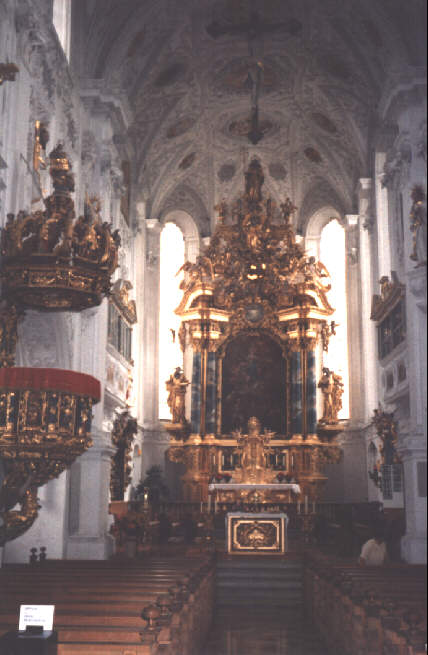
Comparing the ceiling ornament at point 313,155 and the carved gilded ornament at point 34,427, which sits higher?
the ceiling ornament at point 313,155

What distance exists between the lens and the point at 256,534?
1367 centimetres

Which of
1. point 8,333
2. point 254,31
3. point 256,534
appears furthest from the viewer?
point 256,534

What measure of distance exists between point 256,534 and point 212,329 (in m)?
8.18

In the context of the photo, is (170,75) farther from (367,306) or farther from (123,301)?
(367,306)

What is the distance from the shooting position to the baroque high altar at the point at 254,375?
63.5ft

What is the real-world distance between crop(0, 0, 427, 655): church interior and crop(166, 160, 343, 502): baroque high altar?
2.5 inches

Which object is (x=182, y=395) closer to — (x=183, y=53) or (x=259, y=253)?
(x=259, y=253)

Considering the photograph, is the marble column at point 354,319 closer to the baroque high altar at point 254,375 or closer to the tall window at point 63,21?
the baroque high altar at point 254,375

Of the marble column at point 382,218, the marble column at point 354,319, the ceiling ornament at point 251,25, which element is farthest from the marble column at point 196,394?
the marble column at point 382,218

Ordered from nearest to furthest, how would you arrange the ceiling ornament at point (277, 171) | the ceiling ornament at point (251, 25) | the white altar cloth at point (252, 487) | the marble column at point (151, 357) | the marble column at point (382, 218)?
the marble column at point (382, 218) < the ceiling ornament at point (251, 25) < the white altar cloth at point (252, 487) < the marble column at point (151, 357) < the ceiling ornament at point (277, 171)

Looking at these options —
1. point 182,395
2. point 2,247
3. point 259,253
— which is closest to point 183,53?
point 259,253

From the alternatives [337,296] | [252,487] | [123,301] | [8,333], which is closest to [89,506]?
[8,333]

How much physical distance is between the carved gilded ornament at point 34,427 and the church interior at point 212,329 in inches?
1.0

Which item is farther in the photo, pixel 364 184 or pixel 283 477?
pixel 364 184
